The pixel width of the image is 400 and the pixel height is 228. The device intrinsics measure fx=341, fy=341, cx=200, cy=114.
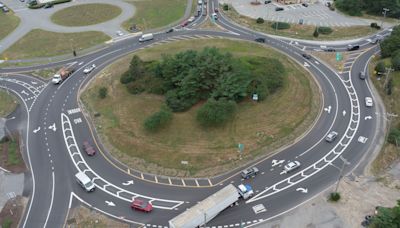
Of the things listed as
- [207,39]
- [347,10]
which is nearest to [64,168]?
[207,39]

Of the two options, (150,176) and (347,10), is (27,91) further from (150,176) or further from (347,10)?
(347,10)

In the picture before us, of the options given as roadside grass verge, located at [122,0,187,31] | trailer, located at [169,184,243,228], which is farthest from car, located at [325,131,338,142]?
roadside grass verge, located at [122,0,187,31]

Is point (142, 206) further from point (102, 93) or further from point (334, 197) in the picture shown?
point (102, 93)

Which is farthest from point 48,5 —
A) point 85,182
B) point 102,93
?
point 85,182

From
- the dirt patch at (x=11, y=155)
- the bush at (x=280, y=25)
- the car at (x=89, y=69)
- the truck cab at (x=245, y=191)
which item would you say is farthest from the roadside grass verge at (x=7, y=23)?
the truck cab at (x=245, y=191)

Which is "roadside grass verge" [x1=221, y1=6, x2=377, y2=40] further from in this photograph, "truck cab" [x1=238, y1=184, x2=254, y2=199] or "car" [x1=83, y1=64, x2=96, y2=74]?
"truck cab" [x1=238, y1=184, x2=254, y2=199]

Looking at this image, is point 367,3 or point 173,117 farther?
point 367,3
